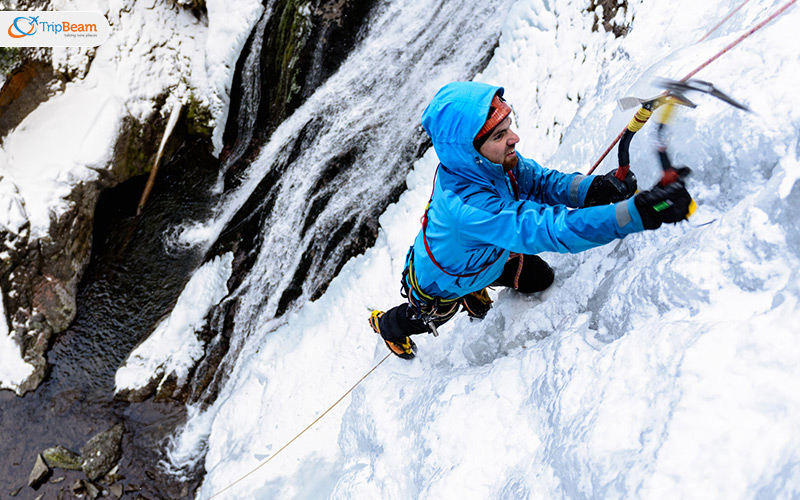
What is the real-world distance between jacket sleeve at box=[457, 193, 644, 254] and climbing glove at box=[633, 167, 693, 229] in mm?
30

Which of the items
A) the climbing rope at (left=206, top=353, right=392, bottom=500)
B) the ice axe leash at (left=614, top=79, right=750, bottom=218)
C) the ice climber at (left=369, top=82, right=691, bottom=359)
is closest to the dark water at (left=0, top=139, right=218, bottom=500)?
the climbing rope at (left=206, top=353, right=392, bottom=500)

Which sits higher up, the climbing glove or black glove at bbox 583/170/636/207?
the climbing glove

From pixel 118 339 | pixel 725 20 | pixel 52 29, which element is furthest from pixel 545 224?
pixel 52 29

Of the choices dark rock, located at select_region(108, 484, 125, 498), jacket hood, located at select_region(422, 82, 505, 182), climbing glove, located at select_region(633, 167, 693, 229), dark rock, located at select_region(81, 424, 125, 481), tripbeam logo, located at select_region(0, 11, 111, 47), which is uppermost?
tripbeam logo, located at select_region(0, 11, 111, 47)

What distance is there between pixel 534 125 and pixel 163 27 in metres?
4.88

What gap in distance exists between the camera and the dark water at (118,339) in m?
5.34

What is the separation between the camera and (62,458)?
535 cm

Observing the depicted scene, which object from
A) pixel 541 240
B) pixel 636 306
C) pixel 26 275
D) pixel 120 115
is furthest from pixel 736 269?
pixel 26 275

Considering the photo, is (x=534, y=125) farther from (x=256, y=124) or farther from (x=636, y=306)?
(x=256, y=124)

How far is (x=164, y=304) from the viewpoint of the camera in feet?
19.2

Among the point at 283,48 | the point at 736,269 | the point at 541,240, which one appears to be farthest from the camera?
the point at 283,48

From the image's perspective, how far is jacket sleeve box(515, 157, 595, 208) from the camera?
234 centimetres

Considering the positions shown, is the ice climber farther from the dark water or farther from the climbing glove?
the dark water

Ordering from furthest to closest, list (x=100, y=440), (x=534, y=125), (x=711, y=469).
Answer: (x=100, y=440) → (x=534, y=125) → (x=711, y=469)
